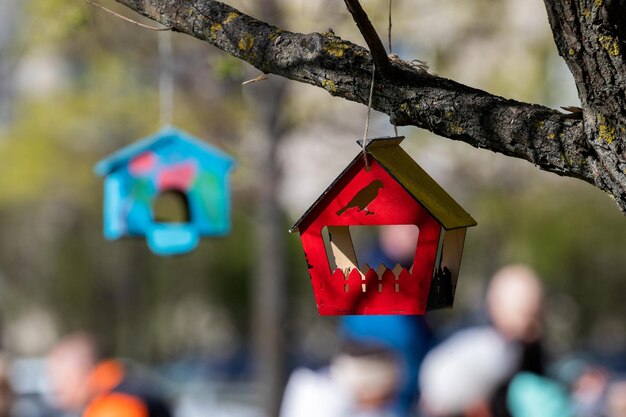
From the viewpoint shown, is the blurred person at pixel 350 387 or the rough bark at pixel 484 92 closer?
the rough bark at pixel 484 92

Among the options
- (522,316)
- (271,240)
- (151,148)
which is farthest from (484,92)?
(271,240)

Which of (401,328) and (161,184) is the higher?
(161,184)

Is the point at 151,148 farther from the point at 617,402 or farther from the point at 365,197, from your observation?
the point at 365,197

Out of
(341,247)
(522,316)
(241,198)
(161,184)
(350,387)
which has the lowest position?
(350,387)

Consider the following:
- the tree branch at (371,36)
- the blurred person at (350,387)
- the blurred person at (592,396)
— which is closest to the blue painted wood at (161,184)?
the blurred person at (350,387)

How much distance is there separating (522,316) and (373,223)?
89.4 inches

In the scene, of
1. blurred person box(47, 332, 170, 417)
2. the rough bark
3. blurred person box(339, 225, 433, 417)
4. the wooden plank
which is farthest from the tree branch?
blurred person box(47, 332, 170, 417)

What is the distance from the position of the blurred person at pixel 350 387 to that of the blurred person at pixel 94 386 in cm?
68

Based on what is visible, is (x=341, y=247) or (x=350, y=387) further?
(x=350, y=387)

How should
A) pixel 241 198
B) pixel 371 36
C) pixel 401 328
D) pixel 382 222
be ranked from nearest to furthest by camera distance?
pixel 371 36 < pixel 382 222 < pixel 401 328 < pixel 241 198

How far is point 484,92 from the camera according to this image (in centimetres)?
213

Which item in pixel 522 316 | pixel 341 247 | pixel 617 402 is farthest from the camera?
pixel 617 402

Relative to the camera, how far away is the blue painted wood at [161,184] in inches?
199

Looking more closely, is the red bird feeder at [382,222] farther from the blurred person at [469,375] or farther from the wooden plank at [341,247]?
the blurred person at [469,375]
